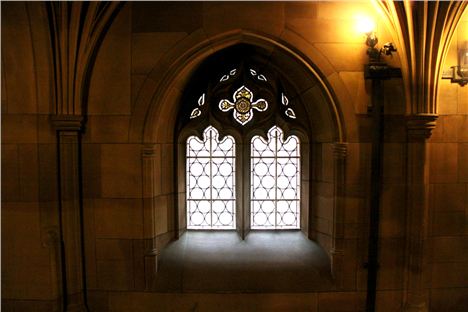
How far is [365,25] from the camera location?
13.4 ft

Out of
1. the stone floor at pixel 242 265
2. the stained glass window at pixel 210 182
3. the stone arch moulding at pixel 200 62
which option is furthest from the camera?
the stained glass window at pixel 210 182

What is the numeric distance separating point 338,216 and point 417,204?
92 cm

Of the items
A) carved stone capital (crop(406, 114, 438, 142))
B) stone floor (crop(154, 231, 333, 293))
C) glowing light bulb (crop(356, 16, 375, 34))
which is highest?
glowing light bulb (crop(356, 16, 375, 34))

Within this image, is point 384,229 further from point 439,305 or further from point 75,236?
point 75,236

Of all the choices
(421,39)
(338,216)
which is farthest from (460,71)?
(338,216)

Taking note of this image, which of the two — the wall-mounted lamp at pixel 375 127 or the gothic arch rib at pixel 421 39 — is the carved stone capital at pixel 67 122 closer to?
the wall-mounted lamp at pixel 375 127

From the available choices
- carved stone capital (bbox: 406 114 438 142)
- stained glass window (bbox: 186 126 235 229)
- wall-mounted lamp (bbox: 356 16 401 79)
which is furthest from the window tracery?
carved stone capital (bbox: 406 114 438 142)

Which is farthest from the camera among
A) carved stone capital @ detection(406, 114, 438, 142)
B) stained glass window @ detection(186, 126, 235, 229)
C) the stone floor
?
stained glass window @ detection(186, 126, 235, 229)

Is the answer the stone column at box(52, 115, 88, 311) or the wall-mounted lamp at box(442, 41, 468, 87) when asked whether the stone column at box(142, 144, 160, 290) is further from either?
the wall-mounted lamp at box(442, 41, 468, 87)

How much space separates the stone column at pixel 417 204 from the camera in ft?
13.5

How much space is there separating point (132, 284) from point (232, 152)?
2.16m

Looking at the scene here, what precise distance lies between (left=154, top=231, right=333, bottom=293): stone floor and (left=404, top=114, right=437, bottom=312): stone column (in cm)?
100

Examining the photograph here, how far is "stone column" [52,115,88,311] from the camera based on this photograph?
13.4 feet

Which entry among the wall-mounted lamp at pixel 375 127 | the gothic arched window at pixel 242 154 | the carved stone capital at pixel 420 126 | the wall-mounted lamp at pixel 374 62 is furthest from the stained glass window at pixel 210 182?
the carved stone capital at pixel 420 126
